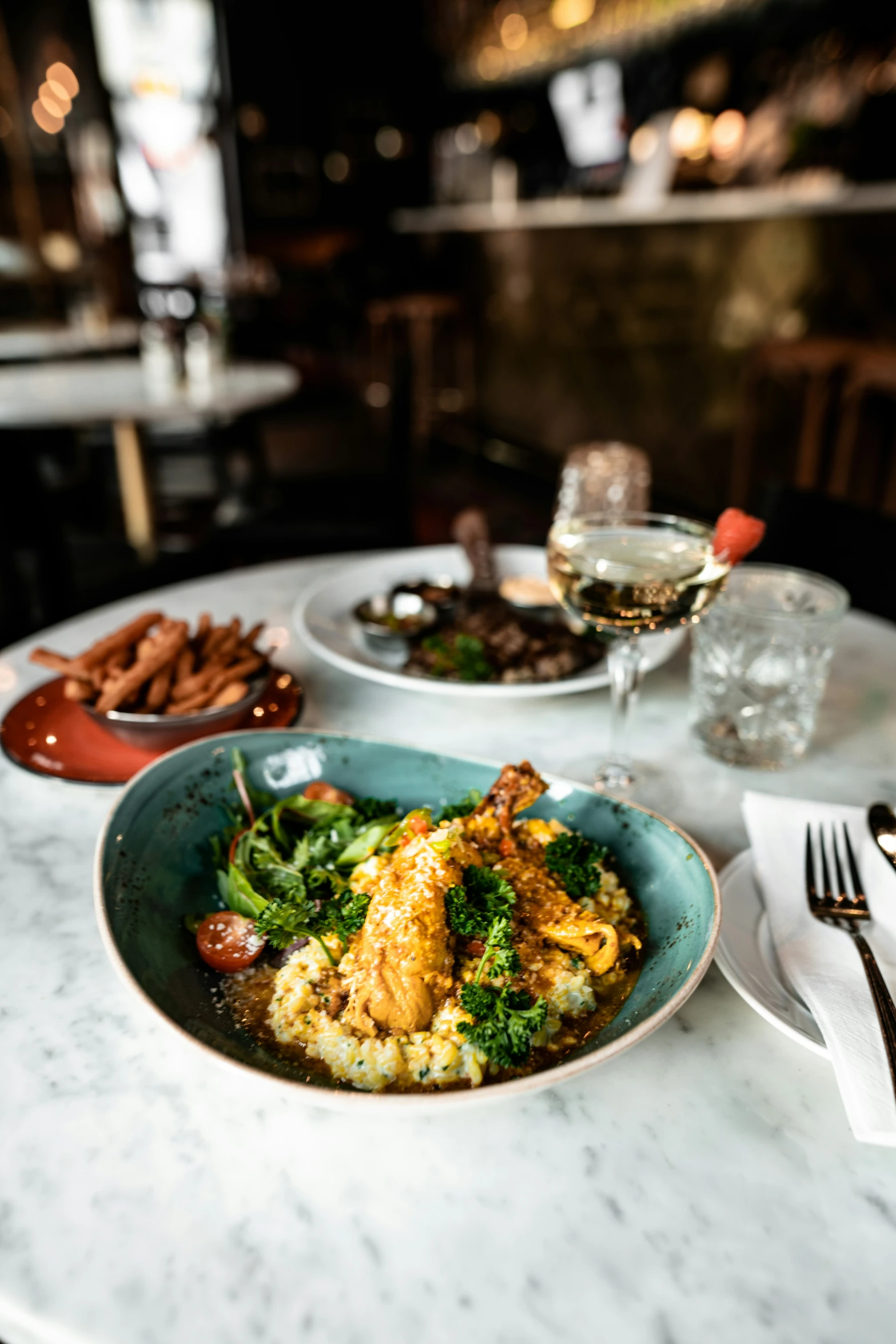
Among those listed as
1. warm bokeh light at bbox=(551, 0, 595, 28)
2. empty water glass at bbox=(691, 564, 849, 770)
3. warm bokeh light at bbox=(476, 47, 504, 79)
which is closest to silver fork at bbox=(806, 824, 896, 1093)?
empty water glass at bbox=(691, 564, 849, 770)

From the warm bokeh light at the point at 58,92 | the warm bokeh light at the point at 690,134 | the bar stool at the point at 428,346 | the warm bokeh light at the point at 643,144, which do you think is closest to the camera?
the warm bokeh light at the point at 690,134

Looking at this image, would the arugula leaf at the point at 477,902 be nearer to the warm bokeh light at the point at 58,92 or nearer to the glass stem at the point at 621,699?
the glass stem at the point at 621,699

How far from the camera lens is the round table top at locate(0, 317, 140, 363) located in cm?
439

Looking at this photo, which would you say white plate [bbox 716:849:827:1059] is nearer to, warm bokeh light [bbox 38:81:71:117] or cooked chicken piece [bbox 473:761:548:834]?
cooked chicken piece [bbox 473:761:548:834]

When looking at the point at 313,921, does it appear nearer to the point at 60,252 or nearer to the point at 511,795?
the point at 511,795

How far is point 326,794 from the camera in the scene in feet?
2.68

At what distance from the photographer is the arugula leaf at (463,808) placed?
2.53ft

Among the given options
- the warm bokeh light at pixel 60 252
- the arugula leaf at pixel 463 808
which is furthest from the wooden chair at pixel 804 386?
the warm bokeh light at pixel 60 252

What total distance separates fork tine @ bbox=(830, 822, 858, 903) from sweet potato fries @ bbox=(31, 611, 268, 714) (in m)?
0.58

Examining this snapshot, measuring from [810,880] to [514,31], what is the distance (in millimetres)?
8642

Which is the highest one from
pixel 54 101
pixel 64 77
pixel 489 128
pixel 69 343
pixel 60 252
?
pixel 64 77

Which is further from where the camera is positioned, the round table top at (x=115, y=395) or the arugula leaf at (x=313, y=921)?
the round table top at (x=115, y=395)

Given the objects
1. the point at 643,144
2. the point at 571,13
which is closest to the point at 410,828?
the point at 643,144

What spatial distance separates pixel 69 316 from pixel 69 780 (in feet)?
28.0
